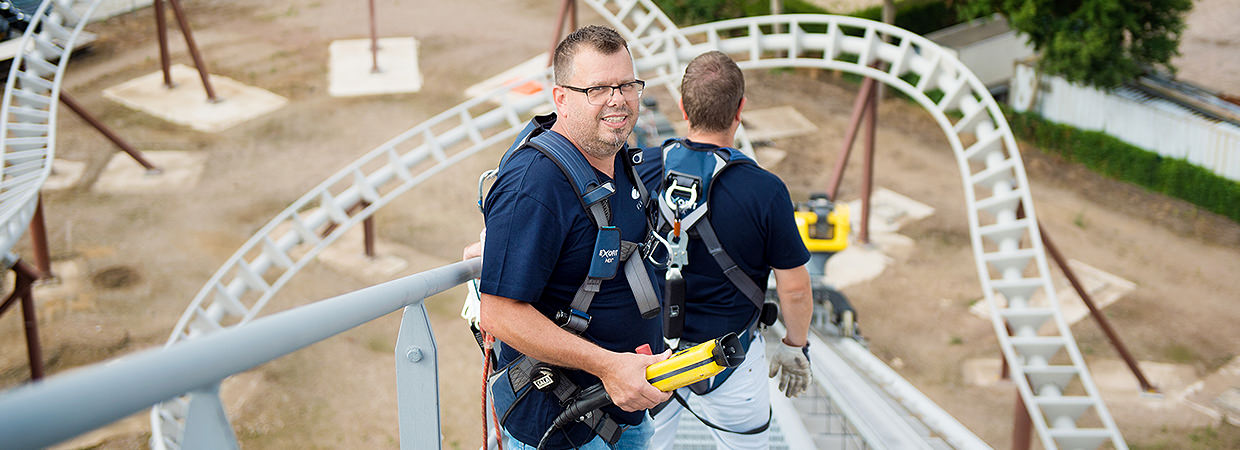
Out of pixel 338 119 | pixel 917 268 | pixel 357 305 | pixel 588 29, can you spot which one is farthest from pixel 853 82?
pixel 357 305

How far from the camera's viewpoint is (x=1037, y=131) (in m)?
20.5

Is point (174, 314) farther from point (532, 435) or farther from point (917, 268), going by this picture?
point (532, 435)

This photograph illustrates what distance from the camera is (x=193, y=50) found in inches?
814

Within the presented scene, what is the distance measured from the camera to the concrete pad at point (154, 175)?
18.4 metres

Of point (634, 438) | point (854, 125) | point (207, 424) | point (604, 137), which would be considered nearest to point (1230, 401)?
point (854, 125)

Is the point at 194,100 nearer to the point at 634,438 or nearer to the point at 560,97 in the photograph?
the point at 634,438

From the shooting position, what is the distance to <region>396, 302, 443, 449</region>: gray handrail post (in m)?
2.22

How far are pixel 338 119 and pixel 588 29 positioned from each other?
62.6ft

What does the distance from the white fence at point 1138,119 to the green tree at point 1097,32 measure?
70 cm

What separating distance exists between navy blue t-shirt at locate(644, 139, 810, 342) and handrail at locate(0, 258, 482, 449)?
8.79 feet

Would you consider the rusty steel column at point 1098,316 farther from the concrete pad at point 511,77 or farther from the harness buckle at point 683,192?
the concrete pad at point 511,77

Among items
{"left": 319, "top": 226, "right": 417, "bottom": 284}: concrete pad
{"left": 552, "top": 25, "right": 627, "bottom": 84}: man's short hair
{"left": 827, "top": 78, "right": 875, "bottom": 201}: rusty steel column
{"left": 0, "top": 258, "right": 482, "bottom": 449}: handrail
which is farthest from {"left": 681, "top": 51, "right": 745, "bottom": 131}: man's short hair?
{"left": 319, "top": 226, "right": 417, "bottom": 284}: concrete pad

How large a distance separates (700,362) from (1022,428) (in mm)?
9298

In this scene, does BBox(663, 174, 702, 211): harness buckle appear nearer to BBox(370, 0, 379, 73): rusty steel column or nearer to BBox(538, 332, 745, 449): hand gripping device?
BBox(538, 332, 745, 449): hand gripping device
